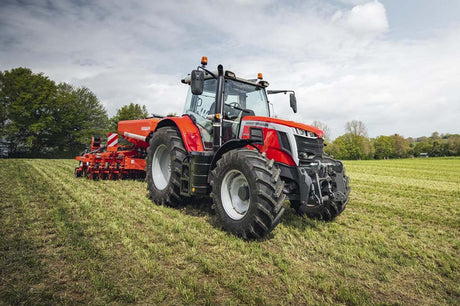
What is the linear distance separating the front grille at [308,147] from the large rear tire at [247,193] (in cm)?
70

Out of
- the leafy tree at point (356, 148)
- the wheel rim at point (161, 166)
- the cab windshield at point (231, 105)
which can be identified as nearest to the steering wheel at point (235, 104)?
the cab windshield at point (231, 105)

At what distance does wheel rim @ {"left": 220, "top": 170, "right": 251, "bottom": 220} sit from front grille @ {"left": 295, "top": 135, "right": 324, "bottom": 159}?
1018 millimetres

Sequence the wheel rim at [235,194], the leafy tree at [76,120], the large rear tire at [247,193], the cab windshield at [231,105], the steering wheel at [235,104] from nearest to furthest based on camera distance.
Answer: the large rear tire at [247,193], the wheel rim at [235,194], the cab windshield at [231,105], the steering wheel at [235,104], the leafy tree at [76,120]

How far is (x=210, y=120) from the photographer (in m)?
5.18

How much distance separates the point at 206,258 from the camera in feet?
10.3

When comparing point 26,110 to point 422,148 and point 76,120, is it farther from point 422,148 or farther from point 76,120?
point 422,148

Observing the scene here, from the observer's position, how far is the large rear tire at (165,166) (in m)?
5.24

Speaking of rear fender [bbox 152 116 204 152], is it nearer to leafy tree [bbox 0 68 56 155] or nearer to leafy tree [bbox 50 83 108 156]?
leafy tree [bbox 0 68 56 155]

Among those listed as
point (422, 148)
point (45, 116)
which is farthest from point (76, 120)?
point (422, 148)

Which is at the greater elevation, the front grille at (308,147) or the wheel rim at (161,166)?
the front grille at (308,147)

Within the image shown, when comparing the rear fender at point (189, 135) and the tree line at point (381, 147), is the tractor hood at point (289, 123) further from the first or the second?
the tree line at point (381, 147)

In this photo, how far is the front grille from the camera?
14.0 feet

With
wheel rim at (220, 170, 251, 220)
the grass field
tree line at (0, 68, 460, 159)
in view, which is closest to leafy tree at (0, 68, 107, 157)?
tree line at (0, 68, 460, 159)

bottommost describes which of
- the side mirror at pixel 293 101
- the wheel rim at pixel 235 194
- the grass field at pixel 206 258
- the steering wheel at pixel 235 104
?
the grass field at pixel 206 258
